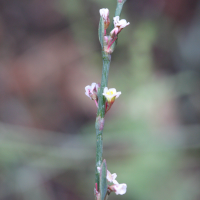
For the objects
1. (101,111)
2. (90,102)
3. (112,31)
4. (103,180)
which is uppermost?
(90,102)

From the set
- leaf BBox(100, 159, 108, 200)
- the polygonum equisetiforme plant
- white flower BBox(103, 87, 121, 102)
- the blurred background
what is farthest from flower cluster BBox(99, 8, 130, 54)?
the blurred background

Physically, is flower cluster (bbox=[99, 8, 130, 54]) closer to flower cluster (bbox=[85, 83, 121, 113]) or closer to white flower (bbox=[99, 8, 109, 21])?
white flower (bbox=[99, 8, 109, 21])

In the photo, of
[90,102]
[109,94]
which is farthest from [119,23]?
[90,102]

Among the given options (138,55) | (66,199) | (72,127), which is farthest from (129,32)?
(66,199)

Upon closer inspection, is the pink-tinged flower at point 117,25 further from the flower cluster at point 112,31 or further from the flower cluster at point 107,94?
the flower cluster at point 107,94

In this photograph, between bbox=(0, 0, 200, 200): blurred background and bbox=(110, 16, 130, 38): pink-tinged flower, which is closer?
bbox=(110, 16, 130, 38): pink-tinged flower

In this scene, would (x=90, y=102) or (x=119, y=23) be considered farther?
(x=90, y=102)

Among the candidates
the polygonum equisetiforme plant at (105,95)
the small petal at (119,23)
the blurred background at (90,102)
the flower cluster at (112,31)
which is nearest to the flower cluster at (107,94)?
the polygonum equisetiforme plant at (105,95)

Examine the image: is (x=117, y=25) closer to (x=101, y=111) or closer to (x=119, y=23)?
(x=119, y=23)
